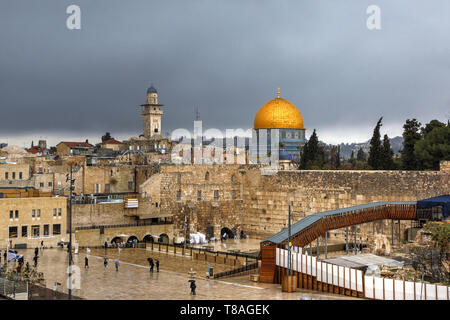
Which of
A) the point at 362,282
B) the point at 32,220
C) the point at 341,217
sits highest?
the point at 341,217

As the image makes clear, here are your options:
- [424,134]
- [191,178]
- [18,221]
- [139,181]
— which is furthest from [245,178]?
[18,221]

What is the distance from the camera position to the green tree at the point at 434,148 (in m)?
47.5

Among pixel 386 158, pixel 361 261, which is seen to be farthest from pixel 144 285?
pixel 386 158

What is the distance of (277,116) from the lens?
249 feet

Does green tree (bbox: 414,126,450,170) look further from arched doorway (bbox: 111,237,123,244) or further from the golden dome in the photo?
the golden dome

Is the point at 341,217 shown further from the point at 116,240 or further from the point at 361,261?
the point at 116,240

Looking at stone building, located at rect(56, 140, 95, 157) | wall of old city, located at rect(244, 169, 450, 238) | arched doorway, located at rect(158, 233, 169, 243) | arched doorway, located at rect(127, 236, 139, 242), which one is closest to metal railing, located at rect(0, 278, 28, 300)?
arched doorway, located at rect(127, 236, 139, 242)

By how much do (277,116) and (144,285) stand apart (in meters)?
50.6

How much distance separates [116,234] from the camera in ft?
143

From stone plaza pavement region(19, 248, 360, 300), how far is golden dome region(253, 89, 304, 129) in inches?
1752

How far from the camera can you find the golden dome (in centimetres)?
7581
